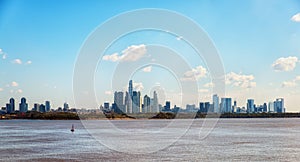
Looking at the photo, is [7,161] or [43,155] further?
[43,155]

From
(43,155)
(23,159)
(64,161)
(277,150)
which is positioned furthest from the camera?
(277,150)

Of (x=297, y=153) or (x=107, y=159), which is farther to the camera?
(x=297, y=153)

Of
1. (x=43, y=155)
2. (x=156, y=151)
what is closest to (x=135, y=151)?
(x=156, y=151)

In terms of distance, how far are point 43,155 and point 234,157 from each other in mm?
14765

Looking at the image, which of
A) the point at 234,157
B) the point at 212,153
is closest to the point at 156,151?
the point at 212,153

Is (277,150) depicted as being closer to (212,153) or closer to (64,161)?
(212,153)

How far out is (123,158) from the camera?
3036cm

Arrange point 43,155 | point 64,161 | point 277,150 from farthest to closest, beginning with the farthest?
point 277,150 < point 43,155 < point 64,161

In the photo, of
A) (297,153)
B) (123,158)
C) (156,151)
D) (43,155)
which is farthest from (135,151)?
(297,153)

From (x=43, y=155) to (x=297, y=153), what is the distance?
20141 mm

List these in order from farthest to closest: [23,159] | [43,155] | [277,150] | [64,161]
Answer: [277,150], [43,155], [23,159], [64,161]

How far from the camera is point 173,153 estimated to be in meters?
33.1

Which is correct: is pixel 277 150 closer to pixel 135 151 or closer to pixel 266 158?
pixel 266 158

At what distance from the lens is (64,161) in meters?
29.2
